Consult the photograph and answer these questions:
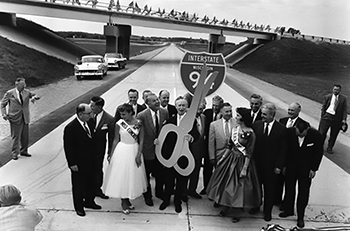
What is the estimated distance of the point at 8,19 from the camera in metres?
4.90

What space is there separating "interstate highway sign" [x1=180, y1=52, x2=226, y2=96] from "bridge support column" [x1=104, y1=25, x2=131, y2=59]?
1.06m

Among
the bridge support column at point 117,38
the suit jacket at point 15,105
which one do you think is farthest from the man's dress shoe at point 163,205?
the suit jacket at point 15,105

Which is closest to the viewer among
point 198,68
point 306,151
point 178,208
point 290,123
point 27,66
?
point 306,151

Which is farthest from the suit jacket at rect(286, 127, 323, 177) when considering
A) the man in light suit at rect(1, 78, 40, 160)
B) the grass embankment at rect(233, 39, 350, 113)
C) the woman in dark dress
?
the man in light suit at rect(1, 78, 40, 160)

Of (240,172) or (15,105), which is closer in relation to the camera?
(240,172)

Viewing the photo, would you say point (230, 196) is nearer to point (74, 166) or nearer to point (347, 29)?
point (74, 166)

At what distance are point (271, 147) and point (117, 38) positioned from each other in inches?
109

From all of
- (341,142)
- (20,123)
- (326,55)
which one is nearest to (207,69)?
(326,55)

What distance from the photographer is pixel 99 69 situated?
18.8 ft

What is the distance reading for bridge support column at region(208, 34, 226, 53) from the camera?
5.09 metres

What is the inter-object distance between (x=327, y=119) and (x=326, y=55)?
4.62ft

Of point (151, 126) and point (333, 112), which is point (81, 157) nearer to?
point (151, 126)

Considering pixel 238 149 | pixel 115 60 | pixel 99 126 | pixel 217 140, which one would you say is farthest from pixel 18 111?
pixel 238 149

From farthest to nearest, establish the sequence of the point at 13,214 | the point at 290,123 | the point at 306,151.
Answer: the point at 290,123 < the point at 306,151 < the point at 13,214
